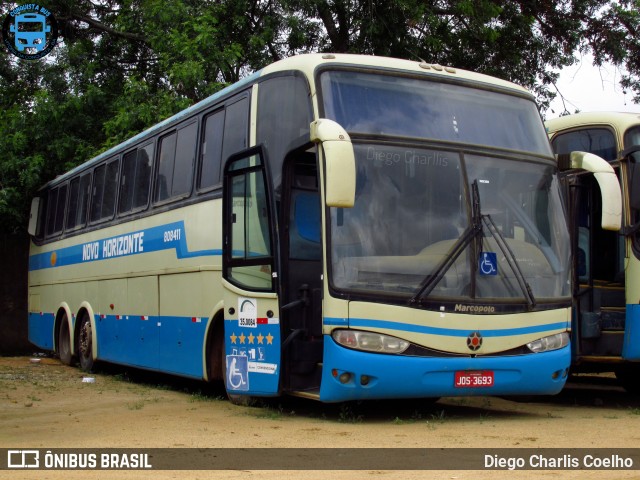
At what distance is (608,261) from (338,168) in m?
4.25

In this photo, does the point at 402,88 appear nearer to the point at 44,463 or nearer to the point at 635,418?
the point at 635,418

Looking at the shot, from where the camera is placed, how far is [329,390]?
877cm

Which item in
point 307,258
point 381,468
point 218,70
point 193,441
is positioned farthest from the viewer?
point 218,70

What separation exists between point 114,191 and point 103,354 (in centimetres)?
266

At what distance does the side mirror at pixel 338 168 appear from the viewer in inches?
327

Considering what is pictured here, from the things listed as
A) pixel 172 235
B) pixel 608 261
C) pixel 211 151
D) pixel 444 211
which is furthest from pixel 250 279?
pixel 608 261

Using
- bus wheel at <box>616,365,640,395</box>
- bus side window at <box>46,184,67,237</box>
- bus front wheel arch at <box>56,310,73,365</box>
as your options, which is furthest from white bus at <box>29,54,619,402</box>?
bus side window at <box>46,184,67,237</box>

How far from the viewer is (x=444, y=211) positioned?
9.15m

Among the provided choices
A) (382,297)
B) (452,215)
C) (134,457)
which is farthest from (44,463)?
(452,215)

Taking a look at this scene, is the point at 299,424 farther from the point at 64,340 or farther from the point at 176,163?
the point at 64,340

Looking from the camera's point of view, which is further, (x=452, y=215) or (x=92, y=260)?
(x=92, y=260)

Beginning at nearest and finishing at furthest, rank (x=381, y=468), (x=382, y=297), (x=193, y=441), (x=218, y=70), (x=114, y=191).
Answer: (x=381, y=468), (x=193, y=441), (x=382, y=297), (x=114, y=191), (x=218, y=70)

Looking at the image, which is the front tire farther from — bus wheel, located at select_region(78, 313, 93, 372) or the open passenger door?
the open passenger door

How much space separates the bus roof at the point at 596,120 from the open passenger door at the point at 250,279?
428cm
